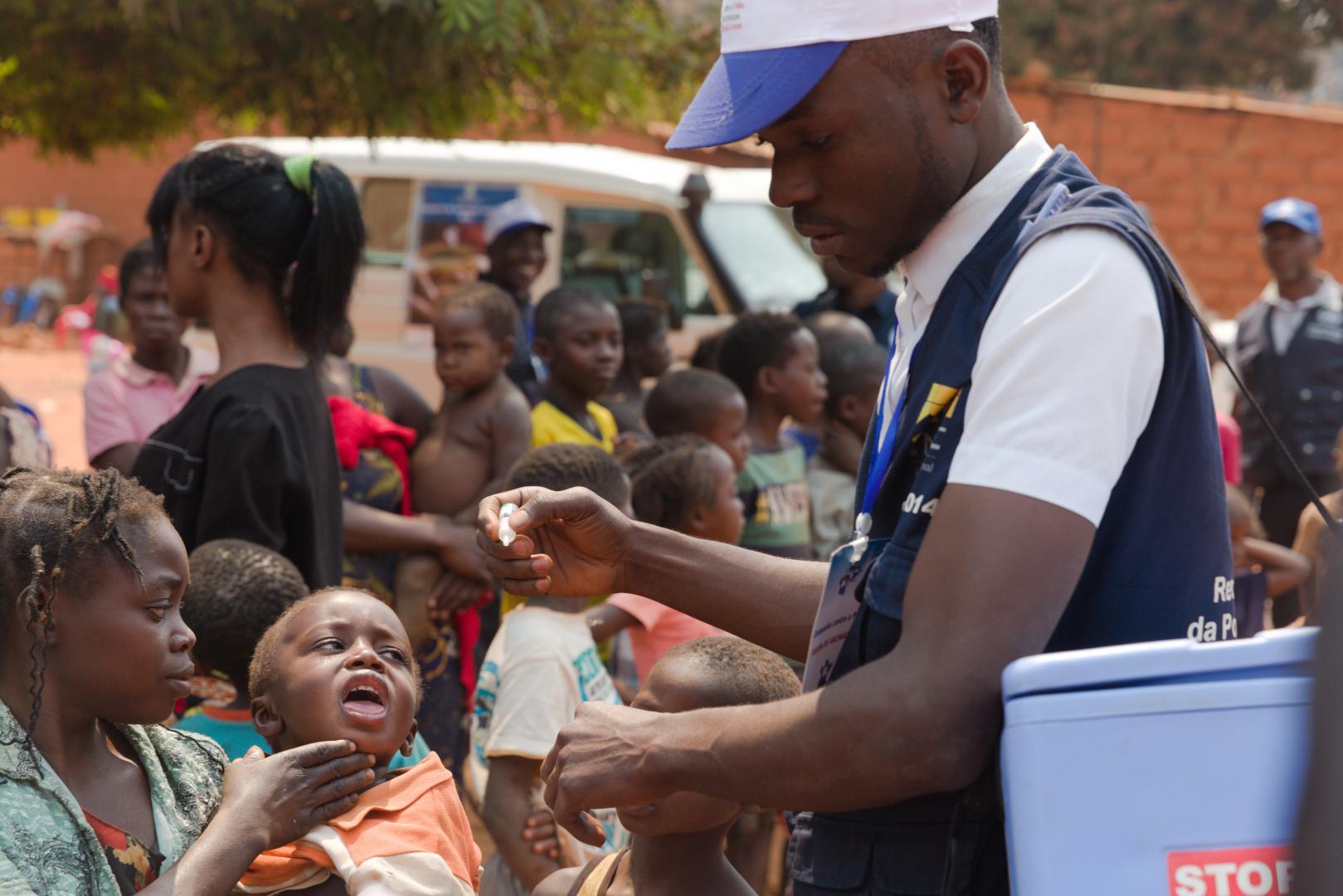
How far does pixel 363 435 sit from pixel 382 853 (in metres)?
2.35

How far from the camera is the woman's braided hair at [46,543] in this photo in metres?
2.25

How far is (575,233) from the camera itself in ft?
28.6

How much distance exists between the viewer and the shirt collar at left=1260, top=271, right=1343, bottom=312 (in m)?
8.08

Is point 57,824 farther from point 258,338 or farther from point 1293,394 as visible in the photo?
point 1293,394

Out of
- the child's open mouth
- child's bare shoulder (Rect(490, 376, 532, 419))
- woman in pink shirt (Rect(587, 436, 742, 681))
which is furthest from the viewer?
child's bare shoulder (Rect(490, 376, 532, 419))

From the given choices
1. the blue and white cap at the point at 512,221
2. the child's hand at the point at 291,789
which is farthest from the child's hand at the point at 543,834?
the blue and white cap at the point at 512,221

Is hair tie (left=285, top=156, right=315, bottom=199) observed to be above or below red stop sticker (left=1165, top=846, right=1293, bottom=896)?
above

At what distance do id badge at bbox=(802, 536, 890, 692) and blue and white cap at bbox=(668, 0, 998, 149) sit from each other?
52cm

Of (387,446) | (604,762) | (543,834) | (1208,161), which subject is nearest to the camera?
(604,762)

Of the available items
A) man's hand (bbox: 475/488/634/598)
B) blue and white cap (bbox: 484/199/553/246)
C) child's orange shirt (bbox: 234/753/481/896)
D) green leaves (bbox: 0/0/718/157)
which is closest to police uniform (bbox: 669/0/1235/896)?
man's hand (bbox: 475/488/634/598)

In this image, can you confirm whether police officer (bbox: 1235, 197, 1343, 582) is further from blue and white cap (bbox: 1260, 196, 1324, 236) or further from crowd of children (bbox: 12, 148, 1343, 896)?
crowd of children (bbox: 12, 148, 1343, 896)

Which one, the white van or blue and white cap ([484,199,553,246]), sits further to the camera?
the white van

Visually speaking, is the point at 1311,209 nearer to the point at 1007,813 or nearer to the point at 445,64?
the point at 445,64

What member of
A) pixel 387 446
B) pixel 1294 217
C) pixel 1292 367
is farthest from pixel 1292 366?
pixel 387 446
